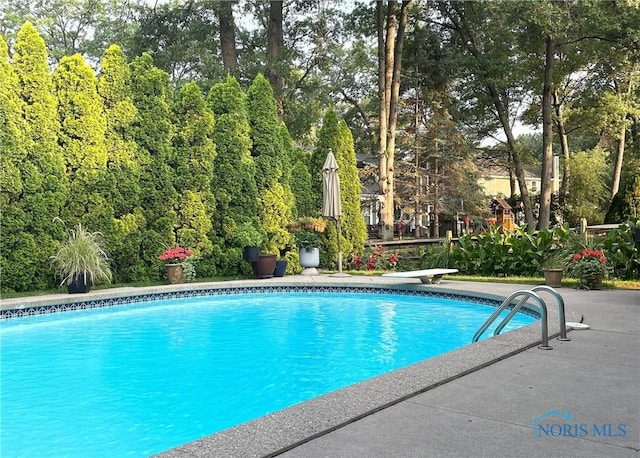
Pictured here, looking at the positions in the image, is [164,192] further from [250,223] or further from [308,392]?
[308,392]

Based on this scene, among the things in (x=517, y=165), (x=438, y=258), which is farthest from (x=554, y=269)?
(x=517, y=165)

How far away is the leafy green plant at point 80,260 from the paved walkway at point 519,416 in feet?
24.3

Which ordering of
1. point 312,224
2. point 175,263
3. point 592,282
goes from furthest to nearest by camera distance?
1. point 312,224
2. point 175,263
3. point 592,282

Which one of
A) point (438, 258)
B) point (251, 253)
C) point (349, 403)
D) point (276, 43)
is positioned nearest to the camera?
point (349, 403)

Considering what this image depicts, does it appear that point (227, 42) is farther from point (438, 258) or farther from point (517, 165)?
point (517, 165)

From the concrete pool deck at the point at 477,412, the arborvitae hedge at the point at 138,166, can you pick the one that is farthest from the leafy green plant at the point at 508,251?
the concrete pool deck at the point at 477,412

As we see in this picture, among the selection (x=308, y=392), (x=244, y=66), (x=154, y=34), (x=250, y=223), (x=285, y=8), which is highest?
(x=285, y=8)

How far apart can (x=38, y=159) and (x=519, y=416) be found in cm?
938

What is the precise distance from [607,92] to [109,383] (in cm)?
2443

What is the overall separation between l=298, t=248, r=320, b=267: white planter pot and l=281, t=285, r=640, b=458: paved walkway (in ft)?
27.6

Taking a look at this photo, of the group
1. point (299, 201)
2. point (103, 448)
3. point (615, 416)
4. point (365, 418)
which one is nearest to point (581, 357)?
point (615, 416)

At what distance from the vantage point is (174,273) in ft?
34.4

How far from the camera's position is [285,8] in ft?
A: 63.4

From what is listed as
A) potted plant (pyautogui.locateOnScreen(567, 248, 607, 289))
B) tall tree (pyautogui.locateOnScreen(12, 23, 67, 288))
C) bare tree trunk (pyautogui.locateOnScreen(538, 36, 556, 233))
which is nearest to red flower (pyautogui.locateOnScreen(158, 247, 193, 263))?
tall tree (pyautogui.locateOnScreen(12, 23, 67, 288))
